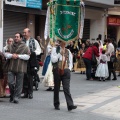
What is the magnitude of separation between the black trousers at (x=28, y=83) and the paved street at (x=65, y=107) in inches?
11.9

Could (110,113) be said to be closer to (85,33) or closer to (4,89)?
(4,89)

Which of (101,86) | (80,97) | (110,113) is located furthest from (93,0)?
(110,113)

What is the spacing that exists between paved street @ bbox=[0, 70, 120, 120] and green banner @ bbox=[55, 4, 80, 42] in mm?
1864

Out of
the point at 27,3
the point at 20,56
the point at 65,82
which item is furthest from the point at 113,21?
the point at 65,82

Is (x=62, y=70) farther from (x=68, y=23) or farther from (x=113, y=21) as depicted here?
(x=113, y=21)

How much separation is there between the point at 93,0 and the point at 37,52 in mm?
16699

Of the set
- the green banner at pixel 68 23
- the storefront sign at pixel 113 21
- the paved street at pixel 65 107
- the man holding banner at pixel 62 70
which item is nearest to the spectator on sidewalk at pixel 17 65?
the paved street at pixel 65 107

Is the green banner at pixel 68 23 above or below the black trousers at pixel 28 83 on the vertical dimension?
above

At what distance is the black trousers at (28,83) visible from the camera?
11312 mm

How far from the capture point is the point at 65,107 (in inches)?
399

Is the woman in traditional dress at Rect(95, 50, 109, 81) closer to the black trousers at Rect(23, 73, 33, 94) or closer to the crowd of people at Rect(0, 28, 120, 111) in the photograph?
the crowd of people at Rect(0, 28, 120, 111)

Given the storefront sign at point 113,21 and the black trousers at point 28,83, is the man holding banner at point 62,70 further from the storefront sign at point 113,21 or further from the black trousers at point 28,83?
the storefront sign at point 113,21

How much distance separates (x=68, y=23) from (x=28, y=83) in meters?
2.18

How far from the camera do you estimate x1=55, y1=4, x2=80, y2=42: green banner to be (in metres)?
10.4
